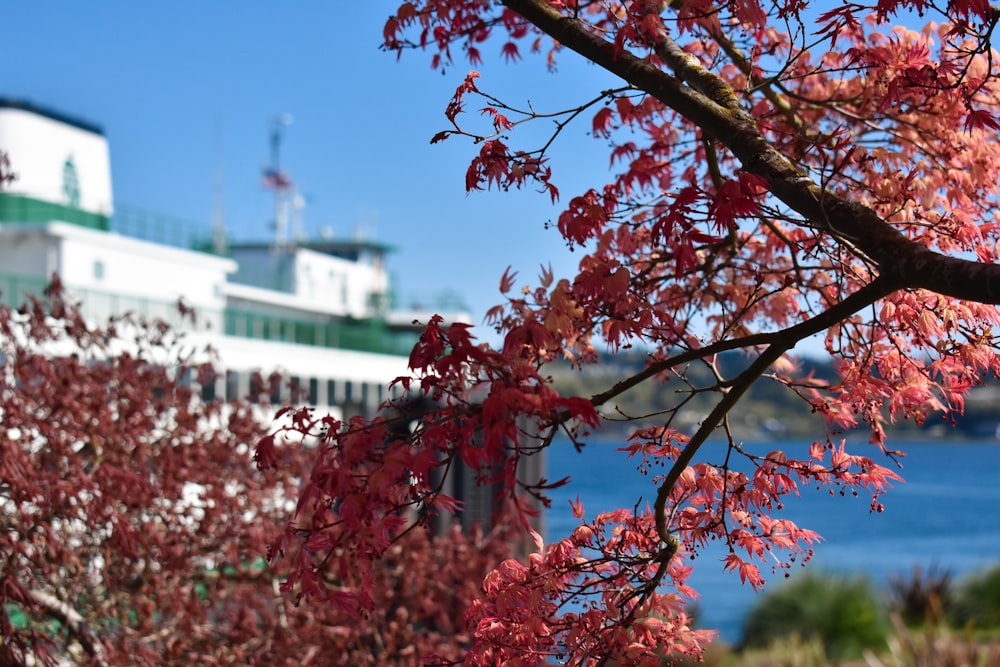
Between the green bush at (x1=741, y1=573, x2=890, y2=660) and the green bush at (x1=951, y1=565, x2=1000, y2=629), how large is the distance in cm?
208

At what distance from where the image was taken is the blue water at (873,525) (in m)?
36.5

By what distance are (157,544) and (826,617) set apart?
12.0 m

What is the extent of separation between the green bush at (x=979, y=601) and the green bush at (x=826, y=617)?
6.81ft

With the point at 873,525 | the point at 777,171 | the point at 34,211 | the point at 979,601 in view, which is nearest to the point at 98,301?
the point at 34,211

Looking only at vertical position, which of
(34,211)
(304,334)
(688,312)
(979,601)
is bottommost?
(979,601)

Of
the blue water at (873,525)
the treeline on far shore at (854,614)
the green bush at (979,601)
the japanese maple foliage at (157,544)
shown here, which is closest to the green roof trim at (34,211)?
the blue water at (873,525)

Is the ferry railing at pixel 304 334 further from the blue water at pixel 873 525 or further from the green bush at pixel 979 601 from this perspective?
the green bush at pixel 979 601

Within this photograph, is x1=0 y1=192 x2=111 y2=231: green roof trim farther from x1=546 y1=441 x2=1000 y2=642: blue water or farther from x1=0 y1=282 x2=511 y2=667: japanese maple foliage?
x1=0 y1=282 x2=511 y2=667: japanese maple foliage

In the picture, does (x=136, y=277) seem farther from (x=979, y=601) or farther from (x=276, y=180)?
(x=276, y=180)

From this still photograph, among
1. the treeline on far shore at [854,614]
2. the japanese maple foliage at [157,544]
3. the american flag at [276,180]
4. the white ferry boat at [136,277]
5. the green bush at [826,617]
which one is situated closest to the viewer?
the japanese maple foliage at [157,544]

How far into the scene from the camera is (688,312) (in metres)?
4.81

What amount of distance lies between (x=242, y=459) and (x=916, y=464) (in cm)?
15048

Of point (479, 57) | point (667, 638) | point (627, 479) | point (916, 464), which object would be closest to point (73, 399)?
point (479, 57)

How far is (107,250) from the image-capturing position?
2222 centimetres
